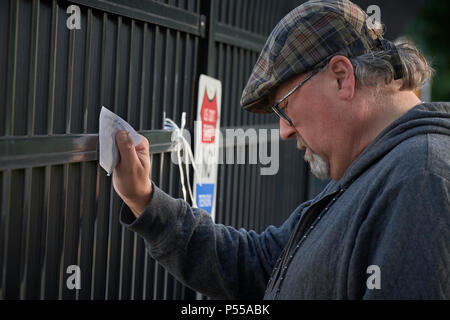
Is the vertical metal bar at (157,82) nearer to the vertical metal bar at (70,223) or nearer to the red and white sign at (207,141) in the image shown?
the red and white sign at (207,141)

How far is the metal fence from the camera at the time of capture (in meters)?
1.71

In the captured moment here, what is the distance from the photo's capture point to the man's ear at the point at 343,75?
1.82m

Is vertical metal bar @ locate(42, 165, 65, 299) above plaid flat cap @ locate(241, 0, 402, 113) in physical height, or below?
below

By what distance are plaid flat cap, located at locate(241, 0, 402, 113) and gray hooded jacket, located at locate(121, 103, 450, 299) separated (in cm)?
32

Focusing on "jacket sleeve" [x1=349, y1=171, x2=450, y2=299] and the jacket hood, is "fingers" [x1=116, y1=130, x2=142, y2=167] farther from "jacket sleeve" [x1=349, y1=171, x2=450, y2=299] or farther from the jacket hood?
"jacket sleeve" [x1=349, y1=171, x2=450, y2=299]

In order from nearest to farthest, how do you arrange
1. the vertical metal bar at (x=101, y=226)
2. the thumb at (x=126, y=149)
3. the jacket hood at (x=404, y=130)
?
the jacket hood at (x=404, y=130) < the thumb at (x=126, y=149) < the vertical metal bar at (x=101, y=226)

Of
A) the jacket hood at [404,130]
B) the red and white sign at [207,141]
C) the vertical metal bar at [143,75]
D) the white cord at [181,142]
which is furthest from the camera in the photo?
the red and white sign at [207,141]

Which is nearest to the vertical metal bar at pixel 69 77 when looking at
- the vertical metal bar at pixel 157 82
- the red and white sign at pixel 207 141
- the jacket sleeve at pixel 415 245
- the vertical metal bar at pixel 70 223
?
the vertical metal bar at pixel 70 223

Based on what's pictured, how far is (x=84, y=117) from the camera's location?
78.7 inches

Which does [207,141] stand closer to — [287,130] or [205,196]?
[205,196]

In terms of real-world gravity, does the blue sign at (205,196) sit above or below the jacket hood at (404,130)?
below

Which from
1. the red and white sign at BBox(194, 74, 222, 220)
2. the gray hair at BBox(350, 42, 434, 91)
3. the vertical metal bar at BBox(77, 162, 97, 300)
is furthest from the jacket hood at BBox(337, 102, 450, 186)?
the red and white sign at BBox(194, 74, 222, 220)

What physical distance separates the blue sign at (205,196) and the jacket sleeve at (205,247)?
526mm
